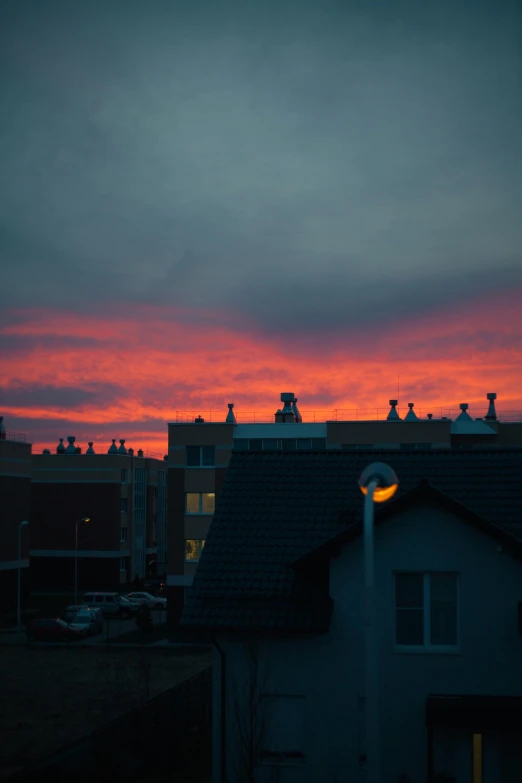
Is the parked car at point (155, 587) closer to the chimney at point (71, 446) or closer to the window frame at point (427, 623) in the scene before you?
the chimney at point (71, 446)

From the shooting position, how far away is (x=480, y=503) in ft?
57.6

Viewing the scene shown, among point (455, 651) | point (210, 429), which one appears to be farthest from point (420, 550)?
point (210, 429)

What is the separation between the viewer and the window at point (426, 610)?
15758 millimetres

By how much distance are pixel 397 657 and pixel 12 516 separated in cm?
5039

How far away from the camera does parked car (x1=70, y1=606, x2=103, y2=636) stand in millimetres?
50094

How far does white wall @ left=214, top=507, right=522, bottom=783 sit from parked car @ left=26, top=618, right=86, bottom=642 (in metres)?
A: 34.4

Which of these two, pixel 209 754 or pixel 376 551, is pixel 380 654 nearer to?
pixel 376 551

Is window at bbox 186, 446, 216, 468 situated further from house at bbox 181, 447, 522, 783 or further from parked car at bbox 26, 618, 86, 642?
house at bbox 181, 447, 522, 783

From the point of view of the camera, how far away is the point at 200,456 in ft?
167

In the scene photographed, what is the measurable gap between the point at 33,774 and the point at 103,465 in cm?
6150

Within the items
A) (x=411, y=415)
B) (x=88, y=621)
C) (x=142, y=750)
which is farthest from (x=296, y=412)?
(x=142, y=750)

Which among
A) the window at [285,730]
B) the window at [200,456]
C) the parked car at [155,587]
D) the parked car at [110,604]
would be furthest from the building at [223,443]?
the window at [285,730]

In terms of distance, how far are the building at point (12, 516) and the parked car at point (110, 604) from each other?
5.47 m

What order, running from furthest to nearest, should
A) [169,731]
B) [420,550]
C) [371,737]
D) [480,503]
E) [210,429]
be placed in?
[210,429] → [169,731] → [480,503] → [420,550] → [371,737]
